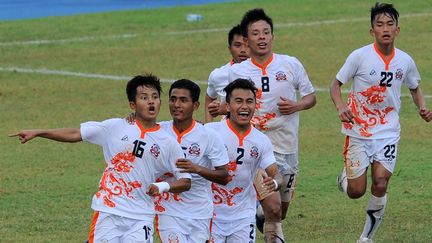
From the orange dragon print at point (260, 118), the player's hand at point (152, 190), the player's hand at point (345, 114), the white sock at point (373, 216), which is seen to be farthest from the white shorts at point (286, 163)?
the player's hand at point (152, 190)

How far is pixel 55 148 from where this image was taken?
2041 centimetres

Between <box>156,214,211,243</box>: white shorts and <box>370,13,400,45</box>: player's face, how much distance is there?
326 centimetres

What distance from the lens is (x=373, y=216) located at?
573 inches

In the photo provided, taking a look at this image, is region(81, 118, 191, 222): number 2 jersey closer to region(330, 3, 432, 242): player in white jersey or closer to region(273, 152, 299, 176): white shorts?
region(273, 152, 299, 176): white shorts

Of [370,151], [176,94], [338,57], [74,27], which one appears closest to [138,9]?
[74,27]

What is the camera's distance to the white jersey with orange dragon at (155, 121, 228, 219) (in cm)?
1223

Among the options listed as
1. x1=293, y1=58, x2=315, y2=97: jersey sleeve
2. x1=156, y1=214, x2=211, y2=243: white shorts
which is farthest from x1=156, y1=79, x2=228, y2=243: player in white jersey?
x1=293, y1=58, x2=315, y2=97: jersey sleeve

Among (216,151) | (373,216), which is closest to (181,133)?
(216,151)

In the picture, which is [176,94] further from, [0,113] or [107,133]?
[0,113]

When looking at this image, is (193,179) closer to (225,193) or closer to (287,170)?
(225,193)

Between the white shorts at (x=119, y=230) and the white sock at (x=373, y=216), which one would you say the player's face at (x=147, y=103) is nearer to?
the white shorts at (x=119, y=230)

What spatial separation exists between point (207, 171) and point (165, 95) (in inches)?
497

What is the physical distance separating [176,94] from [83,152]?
785cm

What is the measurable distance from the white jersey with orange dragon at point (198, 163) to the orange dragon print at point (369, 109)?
270 cm
